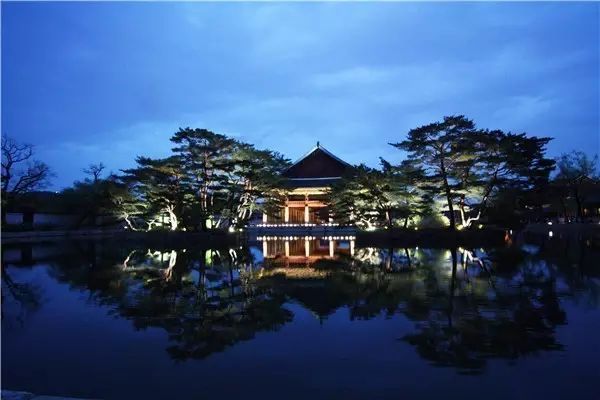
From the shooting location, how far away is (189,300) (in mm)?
10023

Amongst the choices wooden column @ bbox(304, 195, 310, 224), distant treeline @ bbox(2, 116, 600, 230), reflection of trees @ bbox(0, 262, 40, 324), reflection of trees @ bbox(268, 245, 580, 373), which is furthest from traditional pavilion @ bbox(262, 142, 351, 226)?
reflection of trees @ bbox(0, 262, 40, 324)

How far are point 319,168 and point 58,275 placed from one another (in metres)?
36.8

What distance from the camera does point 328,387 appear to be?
16.8 feet

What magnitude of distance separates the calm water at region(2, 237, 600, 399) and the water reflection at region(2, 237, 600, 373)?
0.05 m

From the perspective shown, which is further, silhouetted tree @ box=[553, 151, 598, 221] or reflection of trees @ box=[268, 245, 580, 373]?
silhouetted tree @ box=[553, 151, 598, 221]

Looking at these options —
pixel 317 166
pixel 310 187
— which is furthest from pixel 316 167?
pixel 310 187

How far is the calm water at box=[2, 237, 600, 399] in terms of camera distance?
517 centimetres

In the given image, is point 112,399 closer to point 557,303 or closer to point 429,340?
point 429,340

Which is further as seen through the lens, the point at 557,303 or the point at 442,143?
the point at 442,143

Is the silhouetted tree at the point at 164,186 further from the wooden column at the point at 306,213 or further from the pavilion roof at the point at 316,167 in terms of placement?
the pavilion roof at the point at 316,167

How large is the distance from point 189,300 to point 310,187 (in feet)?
114

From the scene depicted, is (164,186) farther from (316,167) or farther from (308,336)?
(308,336)

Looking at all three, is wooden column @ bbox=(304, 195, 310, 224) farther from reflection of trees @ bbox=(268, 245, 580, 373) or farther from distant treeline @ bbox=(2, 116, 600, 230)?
reflection of trees @ bbox=(268, 245, 580, 373)

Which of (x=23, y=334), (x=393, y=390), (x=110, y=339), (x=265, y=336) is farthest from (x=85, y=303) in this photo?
(x=393, y=390)
